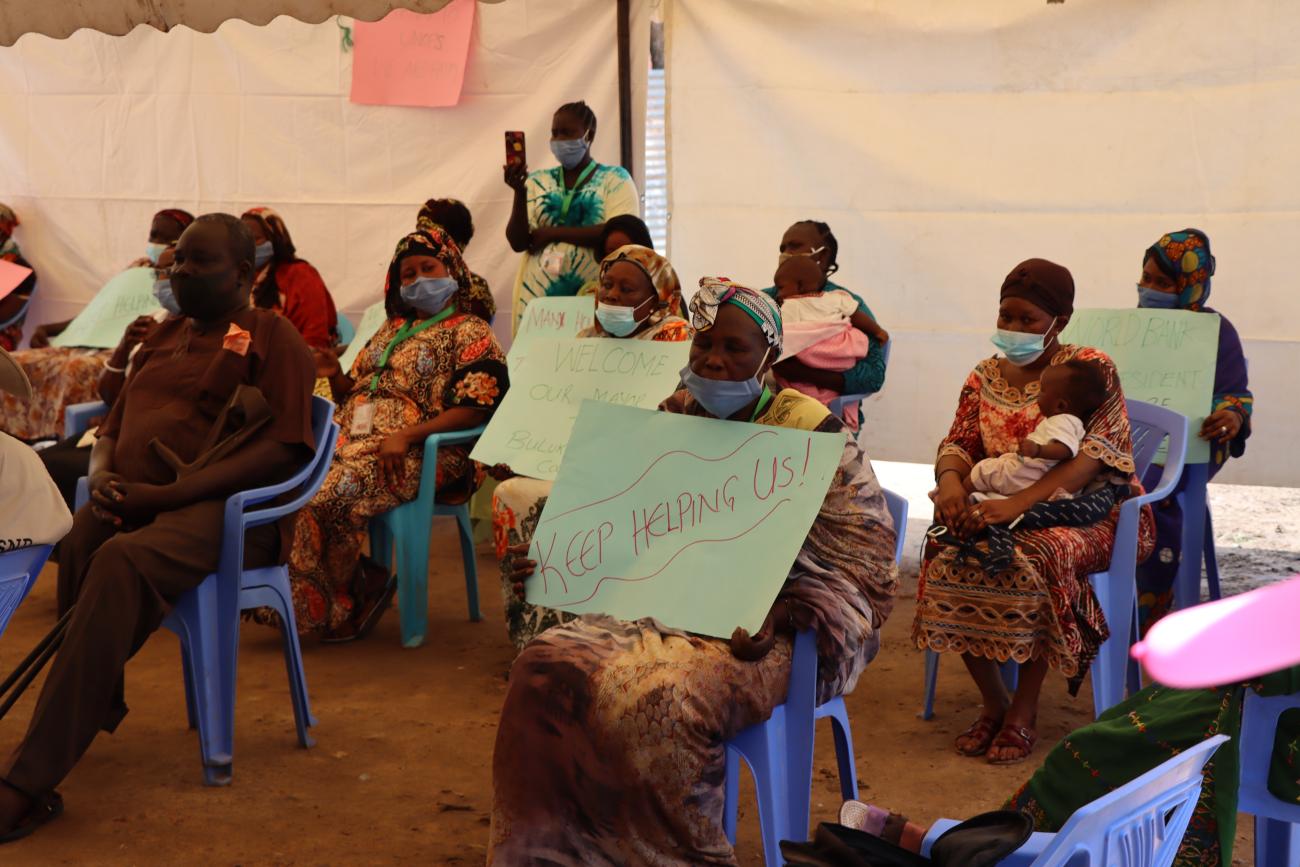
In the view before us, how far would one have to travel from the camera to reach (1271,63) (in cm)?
562

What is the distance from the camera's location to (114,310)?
7.60m

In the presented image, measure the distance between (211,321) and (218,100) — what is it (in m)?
4.09

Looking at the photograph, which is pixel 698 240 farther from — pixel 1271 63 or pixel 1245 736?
pixel 1245 736

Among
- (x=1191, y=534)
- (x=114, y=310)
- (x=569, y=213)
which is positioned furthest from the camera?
(x=114, y=310)

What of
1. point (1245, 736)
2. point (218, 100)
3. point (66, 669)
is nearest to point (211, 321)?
point (66, 669)

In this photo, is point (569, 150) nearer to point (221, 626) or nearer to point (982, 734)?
point (221, 626)

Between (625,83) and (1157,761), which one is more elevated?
(625,83)

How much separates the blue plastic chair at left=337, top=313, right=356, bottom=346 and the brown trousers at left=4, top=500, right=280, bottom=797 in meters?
3.25

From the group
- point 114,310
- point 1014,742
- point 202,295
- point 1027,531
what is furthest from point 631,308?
point 114,310

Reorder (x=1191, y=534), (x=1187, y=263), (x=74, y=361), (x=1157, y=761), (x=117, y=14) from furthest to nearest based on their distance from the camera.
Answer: (x=74, y=361) → (x=1187, y=263) → (x=1191, y=534) → (x=117, y=14) → (x=1157, y=761)

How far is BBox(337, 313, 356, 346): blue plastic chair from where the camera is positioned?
7.05 m

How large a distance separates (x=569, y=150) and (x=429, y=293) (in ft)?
4.03

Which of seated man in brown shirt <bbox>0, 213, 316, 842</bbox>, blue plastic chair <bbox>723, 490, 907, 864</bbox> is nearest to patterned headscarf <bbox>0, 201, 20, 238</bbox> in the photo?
seated man in brown shirt <bbox>0, 213, 316, 842</bbox>

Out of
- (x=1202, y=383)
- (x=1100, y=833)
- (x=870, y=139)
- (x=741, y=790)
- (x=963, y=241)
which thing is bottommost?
(x=741, y=790)
